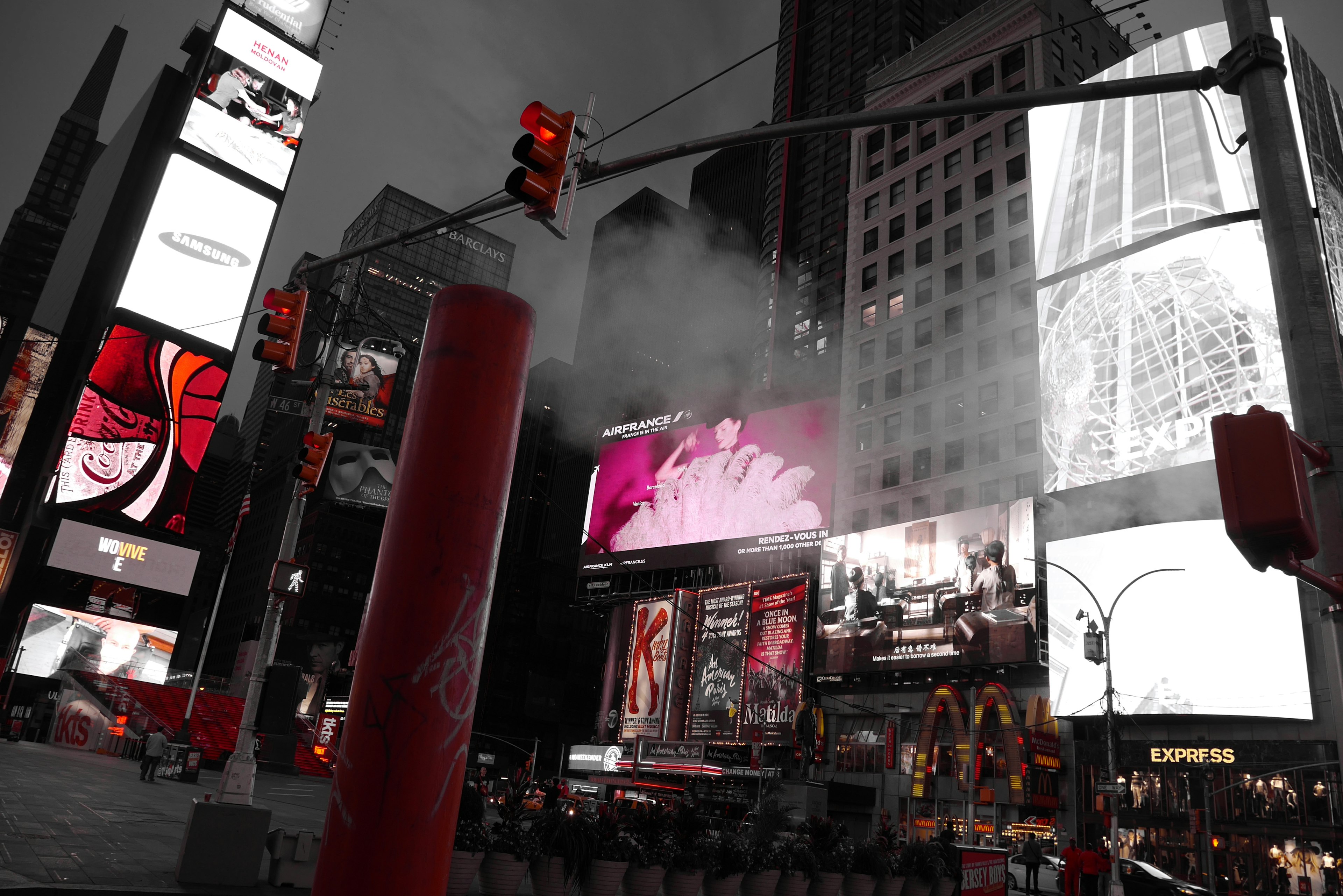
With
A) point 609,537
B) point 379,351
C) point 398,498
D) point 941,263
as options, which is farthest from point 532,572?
point 398,498

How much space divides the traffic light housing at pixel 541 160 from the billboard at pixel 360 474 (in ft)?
42.6

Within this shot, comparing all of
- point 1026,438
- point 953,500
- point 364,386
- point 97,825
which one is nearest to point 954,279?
point 1026,438

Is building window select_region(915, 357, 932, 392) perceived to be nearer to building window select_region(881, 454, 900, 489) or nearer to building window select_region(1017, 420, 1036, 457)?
building window select_region(881, 454, 900, 489)

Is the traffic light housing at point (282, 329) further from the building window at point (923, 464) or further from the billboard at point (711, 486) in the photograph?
the building window at point (923, 464)

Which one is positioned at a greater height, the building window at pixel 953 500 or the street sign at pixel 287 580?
the building window at pixel 953 500

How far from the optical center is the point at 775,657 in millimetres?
55125

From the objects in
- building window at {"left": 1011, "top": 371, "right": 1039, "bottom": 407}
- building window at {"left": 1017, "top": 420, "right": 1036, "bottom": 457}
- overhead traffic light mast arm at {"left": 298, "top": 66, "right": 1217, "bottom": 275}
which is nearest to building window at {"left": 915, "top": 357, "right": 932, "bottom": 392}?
building window at {"left": 1011, "top": 371, "right": 1039, "bottom": 407}

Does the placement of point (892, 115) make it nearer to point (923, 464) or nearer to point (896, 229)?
point (923, 464)

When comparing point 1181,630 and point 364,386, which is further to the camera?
point 1181,630

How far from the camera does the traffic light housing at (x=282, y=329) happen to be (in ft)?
36.1

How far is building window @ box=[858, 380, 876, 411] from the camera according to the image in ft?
201

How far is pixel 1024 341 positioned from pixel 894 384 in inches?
383

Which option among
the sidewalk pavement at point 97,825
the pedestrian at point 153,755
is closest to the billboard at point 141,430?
the sidewalk pavement at point 97,825

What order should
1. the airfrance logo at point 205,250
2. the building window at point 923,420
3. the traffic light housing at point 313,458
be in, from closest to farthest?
the traffic light housing at point 313,458 → the airfrance logo at point 205,250 → the building window at point 923,420
